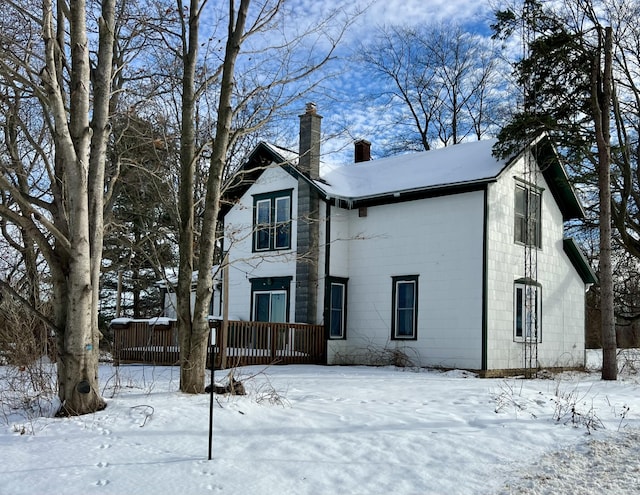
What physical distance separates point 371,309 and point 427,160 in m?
4.72

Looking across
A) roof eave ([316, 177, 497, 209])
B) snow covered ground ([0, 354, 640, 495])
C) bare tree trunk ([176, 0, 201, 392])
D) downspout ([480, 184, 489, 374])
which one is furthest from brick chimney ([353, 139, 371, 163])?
snow covered ground ([0, 354, 640, 495])

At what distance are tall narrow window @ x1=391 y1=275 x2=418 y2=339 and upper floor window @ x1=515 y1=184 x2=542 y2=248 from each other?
311cm

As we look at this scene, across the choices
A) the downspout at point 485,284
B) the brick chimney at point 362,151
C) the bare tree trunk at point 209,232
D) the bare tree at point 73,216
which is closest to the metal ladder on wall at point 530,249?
the downspout at point 485,284

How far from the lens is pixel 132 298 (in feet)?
120

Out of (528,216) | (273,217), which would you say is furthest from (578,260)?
(273,217)

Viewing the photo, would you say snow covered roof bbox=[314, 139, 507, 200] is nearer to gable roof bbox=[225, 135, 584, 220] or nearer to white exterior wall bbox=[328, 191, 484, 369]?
gable roof bbox=[225, 135, 584, 220]

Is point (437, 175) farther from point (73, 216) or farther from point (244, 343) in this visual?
point (73, 216)

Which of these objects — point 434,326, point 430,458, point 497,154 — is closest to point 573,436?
point 430,458

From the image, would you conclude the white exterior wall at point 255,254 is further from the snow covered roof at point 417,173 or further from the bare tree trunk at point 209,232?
the bare tree trunk at point 209,232

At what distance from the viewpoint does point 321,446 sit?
7.35 metres

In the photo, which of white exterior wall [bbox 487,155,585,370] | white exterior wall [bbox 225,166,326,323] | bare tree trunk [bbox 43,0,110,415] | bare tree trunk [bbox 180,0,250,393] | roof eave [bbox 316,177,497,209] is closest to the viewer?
bare tree trunk [bbox 43,0,110,415]

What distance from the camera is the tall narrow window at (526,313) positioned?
1820 centimetres

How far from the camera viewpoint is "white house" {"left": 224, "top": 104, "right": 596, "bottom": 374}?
17328mm

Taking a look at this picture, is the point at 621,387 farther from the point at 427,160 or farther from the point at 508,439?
the point at 427,160
